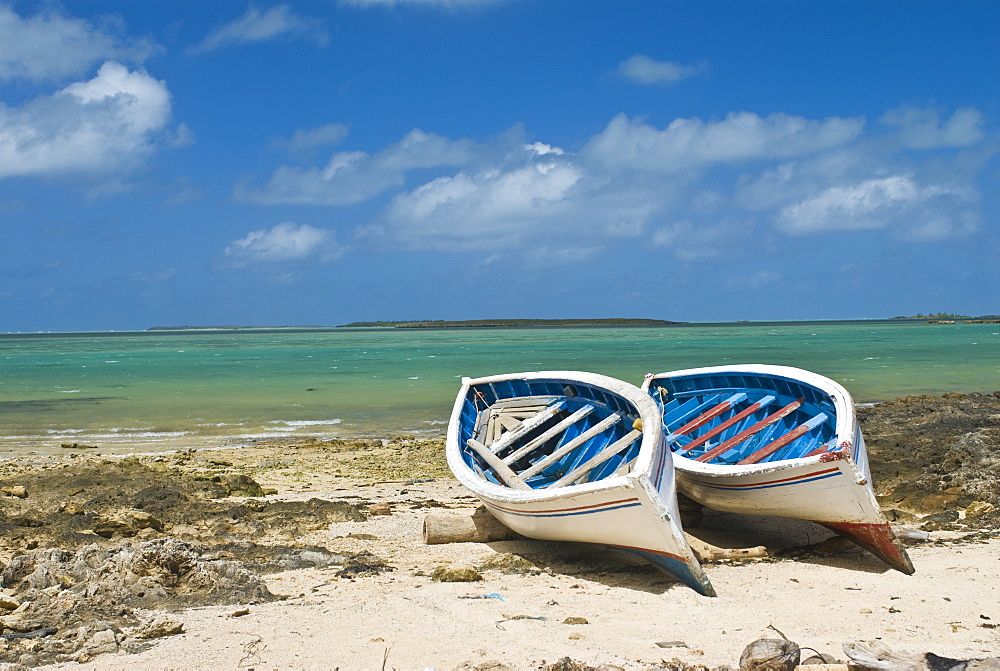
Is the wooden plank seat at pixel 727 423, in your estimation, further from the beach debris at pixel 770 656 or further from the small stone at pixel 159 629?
the small stone at pixel 159 629

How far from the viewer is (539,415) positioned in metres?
9.40

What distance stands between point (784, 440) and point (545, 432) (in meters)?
2.48

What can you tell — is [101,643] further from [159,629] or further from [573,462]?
[573,462]

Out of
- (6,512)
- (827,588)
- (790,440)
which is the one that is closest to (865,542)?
(827,588)

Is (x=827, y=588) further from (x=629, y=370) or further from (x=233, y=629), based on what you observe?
(x=629, y=370)

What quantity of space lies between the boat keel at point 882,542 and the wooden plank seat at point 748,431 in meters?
1.92

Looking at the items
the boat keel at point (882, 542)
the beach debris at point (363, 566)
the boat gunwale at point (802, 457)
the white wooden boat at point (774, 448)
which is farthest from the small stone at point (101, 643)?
the boat keel at point (882, 542)

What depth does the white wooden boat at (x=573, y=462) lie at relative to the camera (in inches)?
234

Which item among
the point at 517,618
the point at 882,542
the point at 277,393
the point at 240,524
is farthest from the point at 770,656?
the point at 277,393

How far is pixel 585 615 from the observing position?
5.48 metres

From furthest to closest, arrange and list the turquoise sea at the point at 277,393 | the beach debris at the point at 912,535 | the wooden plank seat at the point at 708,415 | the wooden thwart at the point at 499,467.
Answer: the turquoise sea at the point at 277,393 < the wooden plank seat at the point at 708,415 < the wooden thwart at the point at 499,467 < the beach debris at the point at 912,535

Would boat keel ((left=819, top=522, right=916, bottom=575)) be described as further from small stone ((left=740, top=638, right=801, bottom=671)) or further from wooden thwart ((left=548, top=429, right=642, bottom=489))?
small stone ((left=740, top=638, right=801, bottom=671))

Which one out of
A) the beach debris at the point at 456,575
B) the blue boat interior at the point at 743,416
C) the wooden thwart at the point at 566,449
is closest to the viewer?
the beach debris at the point at 456,575

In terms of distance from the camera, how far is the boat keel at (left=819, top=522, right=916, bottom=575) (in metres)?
6.48
